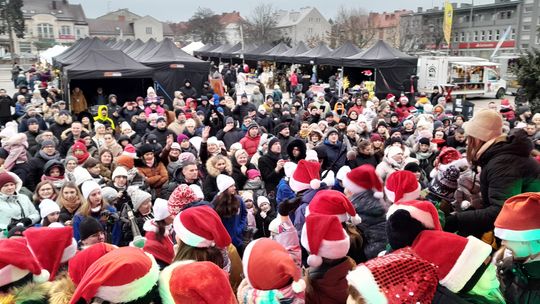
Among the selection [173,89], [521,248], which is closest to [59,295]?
[521,248]

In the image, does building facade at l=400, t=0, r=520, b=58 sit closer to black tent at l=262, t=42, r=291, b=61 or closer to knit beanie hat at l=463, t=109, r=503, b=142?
black tent at l=262, t=42, r=291, b=61

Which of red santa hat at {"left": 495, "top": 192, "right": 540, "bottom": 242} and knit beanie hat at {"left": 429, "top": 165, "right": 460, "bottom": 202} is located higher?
red santa hat at {"left": 495, "top": 192, "right": 540, "bottom": 242}

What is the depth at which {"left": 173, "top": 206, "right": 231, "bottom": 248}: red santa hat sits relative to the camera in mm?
2947

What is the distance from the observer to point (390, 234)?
7.86ft

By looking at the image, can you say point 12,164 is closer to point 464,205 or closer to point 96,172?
point 96,172

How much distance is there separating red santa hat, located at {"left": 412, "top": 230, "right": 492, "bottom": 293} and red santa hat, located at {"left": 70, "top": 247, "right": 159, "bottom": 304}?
4.65 feet

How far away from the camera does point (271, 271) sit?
7.86 feet

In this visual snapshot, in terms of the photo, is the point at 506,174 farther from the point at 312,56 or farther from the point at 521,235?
the point at 312,56

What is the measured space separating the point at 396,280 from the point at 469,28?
69.8 metres

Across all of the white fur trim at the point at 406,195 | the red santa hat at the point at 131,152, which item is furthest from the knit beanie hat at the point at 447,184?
the red santa hat at the point at 131,152

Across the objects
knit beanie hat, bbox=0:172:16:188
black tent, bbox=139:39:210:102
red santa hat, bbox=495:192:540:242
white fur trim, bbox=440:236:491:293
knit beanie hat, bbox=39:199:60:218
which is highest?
black tent, bbox=139:39:210:102

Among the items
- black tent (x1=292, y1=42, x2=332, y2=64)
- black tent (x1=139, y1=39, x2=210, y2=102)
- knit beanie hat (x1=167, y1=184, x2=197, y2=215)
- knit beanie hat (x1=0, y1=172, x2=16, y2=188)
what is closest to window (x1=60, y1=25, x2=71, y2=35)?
black tent (x1=292, y1=42, x2=332, y2=64)

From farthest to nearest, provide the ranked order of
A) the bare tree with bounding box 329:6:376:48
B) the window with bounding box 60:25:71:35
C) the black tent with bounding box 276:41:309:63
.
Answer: the window with bounding box 60:25:71:35 < the bare tree with bounding box 329:6:376:48 < the black tent with bounding box 276:41:309:63

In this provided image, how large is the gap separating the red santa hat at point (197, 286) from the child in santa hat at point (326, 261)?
33.6 inches
